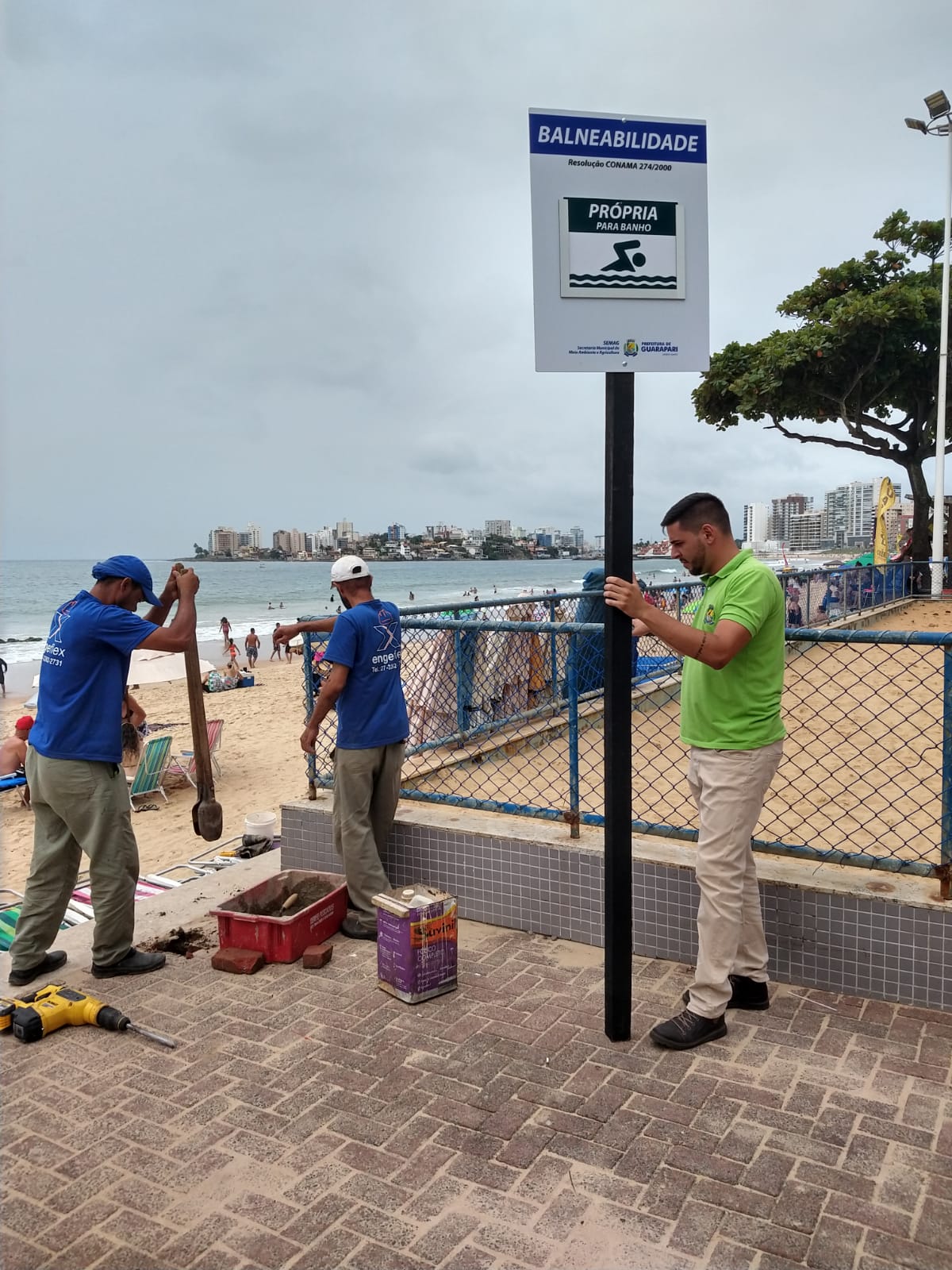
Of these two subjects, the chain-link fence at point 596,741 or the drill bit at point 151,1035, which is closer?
the drill bit at point 151,1035

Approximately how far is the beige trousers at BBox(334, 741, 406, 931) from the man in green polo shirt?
5.85ft

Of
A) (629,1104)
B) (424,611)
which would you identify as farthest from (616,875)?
(424,611)

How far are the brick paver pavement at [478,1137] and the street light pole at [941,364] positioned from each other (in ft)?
72.3

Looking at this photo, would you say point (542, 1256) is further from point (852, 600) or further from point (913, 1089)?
point (852, 600)

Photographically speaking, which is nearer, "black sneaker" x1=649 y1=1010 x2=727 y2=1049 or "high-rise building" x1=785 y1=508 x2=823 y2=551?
"black sneaker" x1=649 y1=1010 x2=727 y2=1049

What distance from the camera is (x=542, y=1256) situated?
7.77 feet

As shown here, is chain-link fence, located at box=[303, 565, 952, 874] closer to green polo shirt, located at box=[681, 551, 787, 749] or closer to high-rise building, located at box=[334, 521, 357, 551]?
green polo shirt, located at box=[681, 551, 787, 749]

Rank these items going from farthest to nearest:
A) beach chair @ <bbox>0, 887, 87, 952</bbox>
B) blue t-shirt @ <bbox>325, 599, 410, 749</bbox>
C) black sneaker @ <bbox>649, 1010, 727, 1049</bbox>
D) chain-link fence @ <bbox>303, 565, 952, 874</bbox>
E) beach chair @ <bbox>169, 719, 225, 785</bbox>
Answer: beach chair @ <bbox>169, 719, 225, 785</bbox>
beach chair @ <bbox>0, 887, 87, 952</bbox>
chain-link fence @ <bbox>303, 565, 952, 874</bbox>
blue t-shirt @ <bbox>325, 599, 410, 749</bbox>
black sneaker @ <bbox>649, 1010, 727, 1049</bbox>

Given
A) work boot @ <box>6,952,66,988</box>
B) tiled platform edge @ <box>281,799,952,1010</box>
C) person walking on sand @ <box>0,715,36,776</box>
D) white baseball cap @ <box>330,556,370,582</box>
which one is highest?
white baseball cap @ <box>330,556,370,582</box>

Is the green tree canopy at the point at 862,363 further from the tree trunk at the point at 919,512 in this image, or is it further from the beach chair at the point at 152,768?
the beach chair at the point at 152,768

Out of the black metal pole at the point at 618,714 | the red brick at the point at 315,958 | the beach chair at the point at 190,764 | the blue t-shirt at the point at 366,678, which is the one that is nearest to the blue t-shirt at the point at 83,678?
the blue t-shirt at the point at 366,678

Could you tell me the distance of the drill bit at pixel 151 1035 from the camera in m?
3.54

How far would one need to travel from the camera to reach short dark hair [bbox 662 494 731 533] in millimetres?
3365

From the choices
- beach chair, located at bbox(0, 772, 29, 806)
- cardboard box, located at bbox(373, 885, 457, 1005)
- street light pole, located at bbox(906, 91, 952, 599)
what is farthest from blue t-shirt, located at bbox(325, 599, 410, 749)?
street light pole, located at bbox(906, 91, 952, 599)
